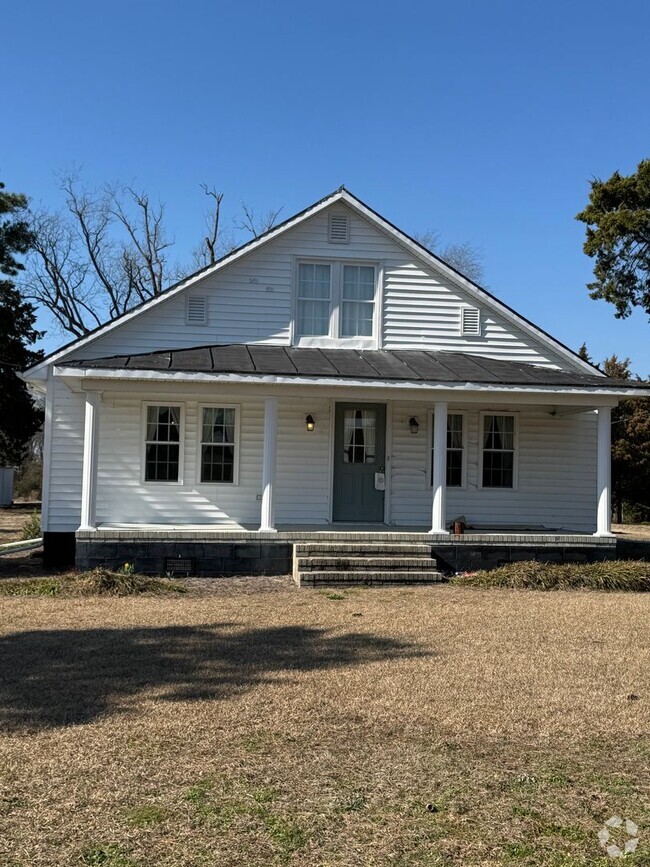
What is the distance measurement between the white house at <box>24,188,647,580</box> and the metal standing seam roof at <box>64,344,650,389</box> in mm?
69

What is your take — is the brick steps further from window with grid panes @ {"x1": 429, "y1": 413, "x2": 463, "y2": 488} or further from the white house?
window with grid panes @ {"x1": 429, "y1": 413, "x2": 463, "y2": 488}

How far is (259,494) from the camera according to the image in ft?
47.7

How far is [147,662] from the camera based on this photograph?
717 cm

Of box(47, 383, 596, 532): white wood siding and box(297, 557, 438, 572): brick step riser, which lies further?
box(47, 383, 596, 532): white wood siding

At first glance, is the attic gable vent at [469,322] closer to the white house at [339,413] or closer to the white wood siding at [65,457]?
the white house at [339,413]

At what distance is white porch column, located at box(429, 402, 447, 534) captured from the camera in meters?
13.0

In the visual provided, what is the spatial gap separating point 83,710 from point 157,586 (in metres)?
5.39

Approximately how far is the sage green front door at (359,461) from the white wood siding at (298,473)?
197mm

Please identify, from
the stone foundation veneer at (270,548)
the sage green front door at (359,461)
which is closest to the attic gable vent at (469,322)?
the sage green front door at (359,461)

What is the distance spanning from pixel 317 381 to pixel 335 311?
2830 millimetres

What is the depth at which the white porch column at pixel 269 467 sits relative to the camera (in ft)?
41.5

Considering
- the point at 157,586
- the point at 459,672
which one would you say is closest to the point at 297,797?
the point at 459,672

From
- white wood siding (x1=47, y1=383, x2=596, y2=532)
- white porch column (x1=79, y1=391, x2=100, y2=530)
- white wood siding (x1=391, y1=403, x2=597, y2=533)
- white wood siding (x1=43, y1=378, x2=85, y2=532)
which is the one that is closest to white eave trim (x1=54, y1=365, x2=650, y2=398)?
white porch column (x1=79, y1=391, x2=100, y2=530)

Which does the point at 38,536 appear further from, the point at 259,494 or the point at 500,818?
the point at 500,818
